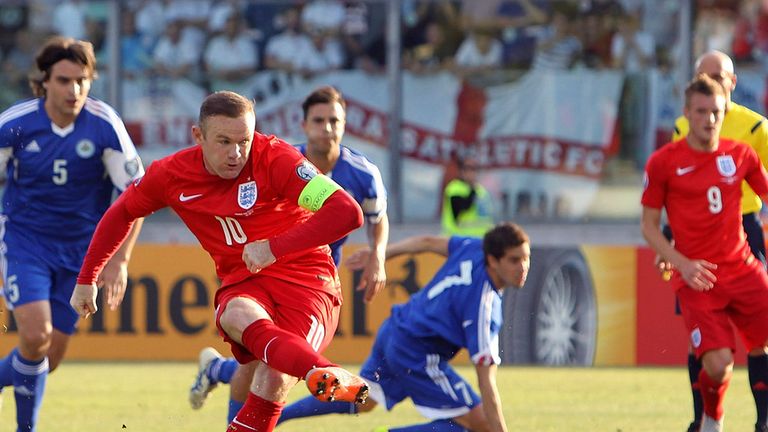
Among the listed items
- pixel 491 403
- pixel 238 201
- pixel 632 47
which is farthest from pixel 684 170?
pixel 632 47

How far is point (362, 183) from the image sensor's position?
8383 mm

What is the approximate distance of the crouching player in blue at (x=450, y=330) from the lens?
7383 mm

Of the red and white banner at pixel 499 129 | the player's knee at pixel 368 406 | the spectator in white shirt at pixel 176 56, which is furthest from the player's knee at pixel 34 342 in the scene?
the spectator in white shirt at pixel 176 56

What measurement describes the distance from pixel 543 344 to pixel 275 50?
6038 millimetres

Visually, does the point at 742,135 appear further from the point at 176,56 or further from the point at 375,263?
the point at 176,56

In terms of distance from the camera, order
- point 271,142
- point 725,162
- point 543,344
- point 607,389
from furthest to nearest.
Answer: point 543,344 → point 607,389 → point 725,162 → point 271,142

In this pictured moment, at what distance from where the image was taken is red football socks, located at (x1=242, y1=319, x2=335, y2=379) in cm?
610

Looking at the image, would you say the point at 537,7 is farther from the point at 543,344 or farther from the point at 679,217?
the point at 679,217

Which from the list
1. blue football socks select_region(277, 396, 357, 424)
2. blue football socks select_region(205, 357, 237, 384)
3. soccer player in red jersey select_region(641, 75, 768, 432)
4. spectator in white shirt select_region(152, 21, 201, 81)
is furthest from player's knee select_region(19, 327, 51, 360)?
spectator in white shirt select_region(152, 21, 201, 81)

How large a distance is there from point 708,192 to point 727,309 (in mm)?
668

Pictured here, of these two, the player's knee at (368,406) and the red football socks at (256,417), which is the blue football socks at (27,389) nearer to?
the player's knee at (368,406)

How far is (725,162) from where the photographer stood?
8352 mm

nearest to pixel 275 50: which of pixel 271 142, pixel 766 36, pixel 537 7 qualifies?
pixel 537 7

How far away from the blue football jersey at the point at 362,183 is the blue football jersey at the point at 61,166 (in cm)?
108
